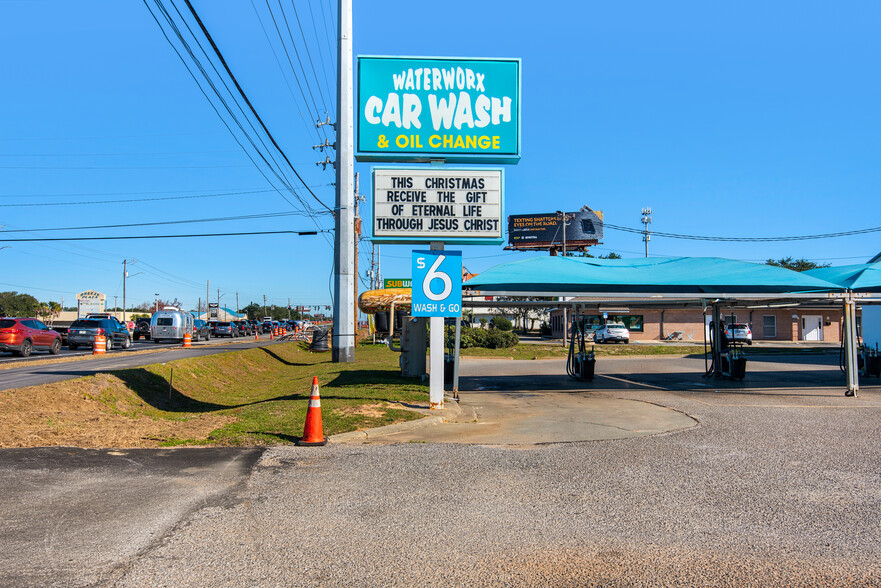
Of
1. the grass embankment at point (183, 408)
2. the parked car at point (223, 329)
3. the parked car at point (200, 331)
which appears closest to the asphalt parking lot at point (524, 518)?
the grass embankment at point (183, 408)

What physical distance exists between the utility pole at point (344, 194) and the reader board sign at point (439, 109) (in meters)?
9.89

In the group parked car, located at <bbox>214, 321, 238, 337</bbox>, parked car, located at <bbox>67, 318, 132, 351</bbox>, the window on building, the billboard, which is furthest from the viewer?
the billboard

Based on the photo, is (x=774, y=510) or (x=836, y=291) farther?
(x=836, y=291)

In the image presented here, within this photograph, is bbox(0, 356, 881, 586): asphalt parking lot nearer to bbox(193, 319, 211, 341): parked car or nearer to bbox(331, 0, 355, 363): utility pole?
bbox(331, 0, 355, 363): utility pole

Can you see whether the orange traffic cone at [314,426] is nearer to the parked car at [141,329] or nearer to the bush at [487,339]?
the bush at [487,339]

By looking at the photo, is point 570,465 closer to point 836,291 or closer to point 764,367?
point 836,291

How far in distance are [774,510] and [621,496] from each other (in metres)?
1.32

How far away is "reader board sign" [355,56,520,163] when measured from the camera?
483 inches

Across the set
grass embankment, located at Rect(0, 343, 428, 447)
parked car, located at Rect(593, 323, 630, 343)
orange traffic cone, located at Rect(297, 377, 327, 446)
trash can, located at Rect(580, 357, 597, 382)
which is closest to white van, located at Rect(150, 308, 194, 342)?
grass embankment, located at Rect(0, 343, 428, 447)

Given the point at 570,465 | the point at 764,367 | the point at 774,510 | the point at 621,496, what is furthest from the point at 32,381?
the point at 764,367

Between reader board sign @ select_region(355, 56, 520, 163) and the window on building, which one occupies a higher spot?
reader board sign @ select_region(355, 56, 520, 163)

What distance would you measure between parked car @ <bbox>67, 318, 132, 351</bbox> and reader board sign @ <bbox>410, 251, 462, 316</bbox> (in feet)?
86.6

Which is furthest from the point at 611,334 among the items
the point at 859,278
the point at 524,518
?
the point at 524,518

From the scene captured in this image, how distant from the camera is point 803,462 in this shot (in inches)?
293
